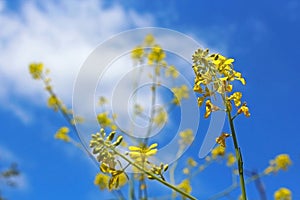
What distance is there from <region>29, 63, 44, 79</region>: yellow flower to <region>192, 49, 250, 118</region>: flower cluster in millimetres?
3097

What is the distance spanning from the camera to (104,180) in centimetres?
323

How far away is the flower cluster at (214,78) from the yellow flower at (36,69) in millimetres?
3097

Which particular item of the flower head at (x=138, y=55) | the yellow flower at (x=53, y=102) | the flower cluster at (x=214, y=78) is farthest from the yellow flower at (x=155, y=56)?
the flower cluster at (x=214, y=78)

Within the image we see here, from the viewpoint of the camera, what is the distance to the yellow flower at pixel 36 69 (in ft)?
12.4

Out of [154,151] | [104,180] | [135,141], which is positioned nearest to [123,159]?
[154,151]

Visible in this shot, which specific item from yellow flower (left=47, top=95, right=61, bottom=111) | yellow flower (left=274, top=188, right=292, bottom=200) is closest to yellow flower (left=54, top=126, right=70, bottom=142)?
yellow flower (left=47, top=95, right=61, bottom=111)

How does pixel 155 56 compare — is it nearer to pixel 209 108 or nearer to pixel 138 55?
pixel 138 55

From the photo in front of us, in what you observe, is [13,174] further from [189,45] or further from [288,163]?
[189,45]

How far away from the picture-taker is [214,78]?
0.89m

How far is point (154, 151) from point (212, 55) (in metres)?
0.23

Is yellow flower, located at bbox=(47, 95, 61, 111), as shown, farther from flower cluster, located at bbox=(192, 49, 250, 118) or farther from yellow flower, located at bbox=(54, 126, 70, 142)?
flower cluster, located at bbox=(192, 49, 250, 118)

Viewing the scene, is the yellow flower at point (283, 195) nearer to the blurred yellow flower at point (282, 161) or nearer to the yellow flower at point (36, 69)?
the blurred yellow flower at point (282, 161)

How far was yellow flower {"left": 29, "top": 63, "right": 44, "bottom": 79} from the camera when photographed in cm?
378

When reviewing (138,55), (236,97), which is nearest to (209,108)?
(236,97)
